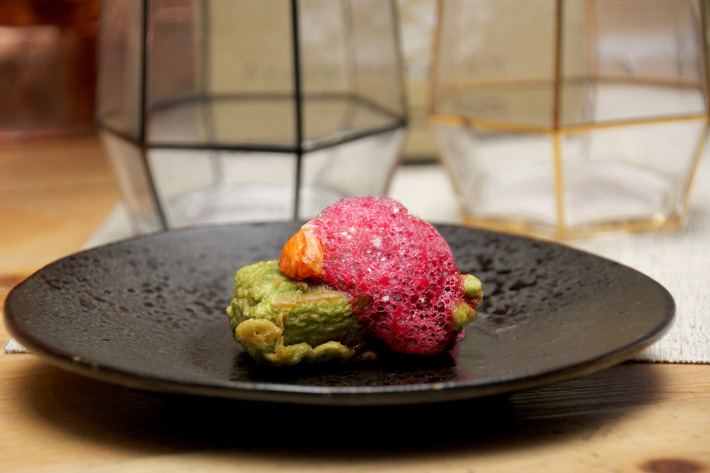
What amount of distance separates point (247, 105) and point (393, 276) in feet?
1.58

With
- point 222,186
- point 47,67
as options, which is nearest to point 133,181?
point 222,186

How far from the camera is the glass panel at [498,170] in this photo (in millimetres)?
979

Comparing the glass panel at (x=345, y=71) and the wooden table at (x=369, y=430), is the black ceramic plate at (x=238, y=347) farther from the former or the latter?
the glass panel at (x=345, y=71)

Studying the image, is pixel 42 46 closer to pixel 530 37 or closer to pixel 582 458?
pixel 530 37

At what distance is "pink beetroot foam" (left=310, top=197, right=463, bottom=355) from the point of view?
0.55 meters

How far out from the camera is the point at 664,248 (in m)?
0.88

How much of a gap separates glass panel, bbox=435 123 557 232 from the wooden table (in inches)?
15.4

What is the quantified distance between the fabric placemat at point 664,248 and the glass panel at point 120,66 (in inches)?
4.3

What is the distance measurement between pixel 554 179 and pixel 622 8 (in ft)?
0.56

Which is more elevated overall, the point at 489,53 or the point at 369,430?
the point at 489,53

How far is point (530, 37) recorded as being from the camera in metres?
1.01

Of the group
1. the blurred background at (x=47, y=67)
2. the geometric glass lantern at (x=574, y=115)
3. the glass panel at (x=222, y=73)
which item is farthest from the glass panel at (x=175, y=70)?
the blurred background at (x=47, y=67)

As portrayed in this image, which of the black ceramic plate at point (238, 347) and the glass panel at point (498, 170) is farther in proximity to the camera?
the glass panel at point (498, 170)

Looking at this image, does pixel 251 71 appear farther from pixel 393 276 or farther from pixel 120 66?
pixel 393 276
